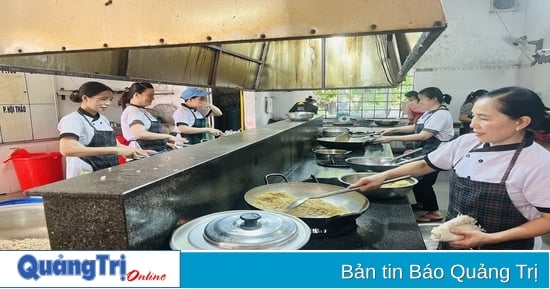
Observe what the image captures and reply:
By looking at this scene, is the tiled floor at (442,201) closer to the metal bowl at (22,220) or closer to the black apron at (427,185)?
the black apron at (427,185)

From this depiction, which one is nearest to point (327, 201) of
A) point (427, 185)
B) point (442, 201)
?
point (427, 185)

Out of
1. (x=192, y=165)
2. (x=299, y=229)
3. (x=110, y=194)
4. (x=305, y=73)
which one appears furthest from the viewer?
(x=305, y=73)

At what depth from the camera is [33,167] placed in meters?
4.10

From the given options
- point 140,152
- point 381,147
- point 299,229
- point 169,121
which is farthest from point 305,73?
point 299,229

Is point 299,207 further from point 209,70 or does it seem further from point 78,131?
point 209,70

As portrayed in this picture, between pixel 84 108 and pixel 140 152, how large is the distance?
→ 1.84ft

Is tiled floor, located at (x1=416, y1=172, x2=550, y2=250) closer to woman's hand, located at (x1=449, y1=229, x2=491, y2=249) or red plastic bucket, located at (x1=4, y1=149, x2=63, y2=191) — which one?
woman's hand, located at (x1=449, y1=229, x2=491, y2=249)

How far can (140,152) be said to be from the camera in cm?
214

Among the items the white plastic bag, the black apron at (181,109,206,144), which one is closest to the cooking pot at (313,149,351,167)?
the white plastic bag

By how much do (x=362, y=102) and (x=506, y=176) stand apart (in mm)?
6507

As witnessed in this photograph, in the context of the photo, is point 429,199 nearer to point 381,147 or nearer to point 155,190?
point 381,147

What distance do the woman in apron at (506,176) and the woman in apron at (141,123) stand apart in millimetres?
2519

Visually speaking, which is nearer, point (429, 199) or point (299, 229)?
point (299, 229)

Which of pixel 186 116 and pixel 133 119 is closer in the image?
pixel 133 119
